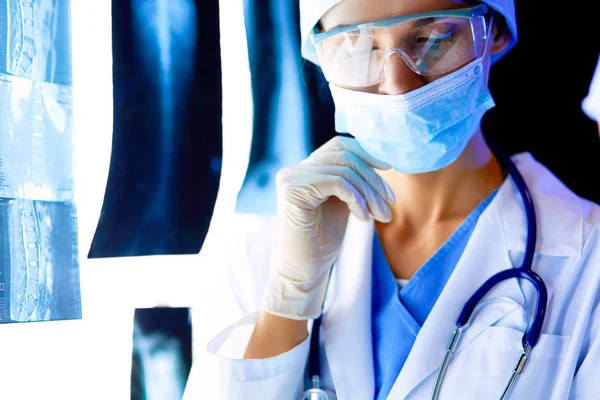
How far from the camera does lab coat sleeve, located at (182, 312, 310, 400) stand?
3.62 ft

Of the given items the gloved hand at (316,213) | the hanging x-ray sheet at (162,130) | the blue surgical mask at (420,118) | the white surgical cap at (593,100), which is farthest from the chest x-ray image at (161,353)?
the white surgical cap at (593,100)

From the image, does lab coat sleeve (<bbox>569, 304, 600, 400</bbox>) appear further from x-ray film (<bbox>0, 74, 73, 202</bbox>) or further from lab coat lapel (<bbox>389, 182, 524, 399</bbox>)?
x-ray film (<bbox>0, 74, 73, 202</bbox>)

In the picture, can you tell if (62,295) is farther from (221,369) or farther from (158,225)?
(221,369)

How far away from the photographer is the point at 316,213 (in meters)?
1.14

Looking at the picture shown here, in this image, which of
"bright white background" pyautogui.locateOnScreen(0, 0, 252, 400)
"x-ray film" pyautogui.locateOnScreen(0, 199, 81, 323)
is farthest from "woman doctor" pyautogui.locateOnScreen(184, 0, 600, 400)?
"x-ray film" pyautogui.locateOnScreen(0, 199, 81, 323)

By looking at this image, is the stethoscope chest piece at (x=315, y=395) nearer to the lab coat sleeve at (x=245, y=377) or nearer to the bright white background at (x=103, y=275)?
the lab coat sleeve at (x=245, y=377)

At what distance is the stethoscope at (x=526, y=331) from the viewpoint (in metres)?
1.01

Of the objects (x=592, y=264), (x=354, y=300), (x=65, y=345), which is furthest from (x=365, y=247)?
(x=65, y=345)

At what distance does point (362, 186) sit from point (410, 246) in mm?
211

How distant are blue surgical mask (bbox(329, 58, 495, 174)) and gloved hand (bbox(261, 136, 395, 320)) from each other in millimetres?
54

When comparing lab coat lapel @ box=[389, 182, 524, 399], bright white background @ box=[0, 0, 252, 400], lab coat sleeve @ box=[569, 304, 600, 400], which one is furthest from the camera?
bright white background @ box=[0, 0, 252, 400]

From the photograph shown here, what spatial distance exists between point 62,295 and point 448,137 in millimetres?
786

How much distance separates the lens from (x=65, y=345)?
1.20 m

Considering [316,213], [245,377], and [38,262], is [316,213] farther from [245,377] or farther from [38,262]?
[38,262]
